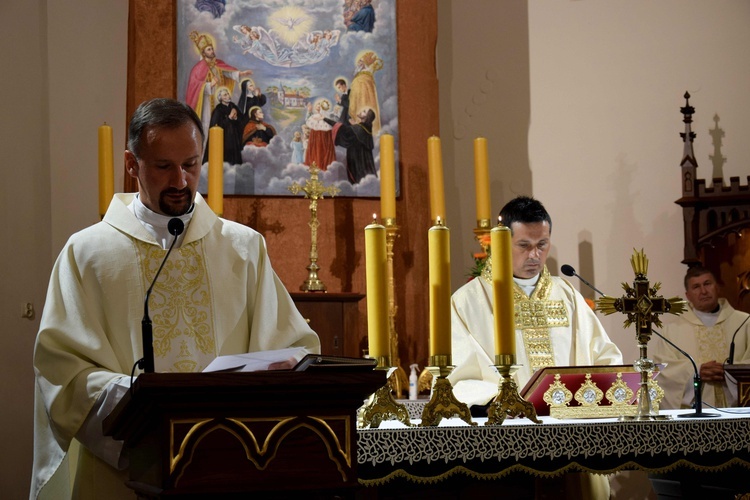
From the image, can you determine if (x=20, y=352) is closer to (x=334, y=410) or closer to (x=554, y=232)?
(x=554, y=232)

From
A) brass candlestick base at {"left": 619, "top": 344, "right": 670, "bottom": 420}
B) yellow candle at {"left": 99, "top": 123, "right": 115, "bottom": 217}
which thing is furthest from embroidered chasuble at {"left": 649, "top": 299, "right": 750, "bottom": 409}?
yellow candle at {"left": 99, "top": 123, "right": 115, "bottom": 217}

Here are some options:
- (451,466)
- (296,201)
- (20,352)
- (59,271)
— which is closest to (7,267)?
(20,352)

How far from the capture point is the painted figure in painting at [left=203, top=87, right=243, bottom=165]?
6496 millimetres

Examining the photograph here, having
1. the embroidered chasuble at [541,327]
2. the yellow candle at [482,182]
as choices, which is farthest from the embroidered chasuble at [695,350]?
the embroidered chasuble at [541,327]

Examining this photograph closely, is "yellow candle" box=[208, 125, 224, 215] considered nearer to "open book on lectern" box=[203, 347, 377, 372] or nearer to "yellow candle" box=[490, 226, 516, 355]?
"yellow candle" box=[490, 226, 516, 355]

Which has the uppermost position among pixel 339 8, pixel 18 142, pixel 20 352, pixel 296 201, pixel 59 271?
pixel 339 8

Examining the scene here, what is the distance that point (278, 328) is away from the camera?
3246 mm

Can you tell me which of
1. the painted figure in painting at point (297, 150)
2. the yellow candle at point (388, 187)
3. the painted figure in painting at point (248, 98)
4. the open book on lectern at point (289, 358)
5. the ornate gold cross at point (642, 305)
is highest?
the painted figure in painting at point (248, 98)

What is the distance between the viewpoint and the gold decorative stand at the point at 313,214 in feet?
19.6

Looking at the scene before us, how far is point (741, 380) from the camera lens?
15.3 ft

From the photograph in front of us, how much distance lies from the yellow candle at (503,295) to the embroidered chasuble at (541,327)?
4.16 feet

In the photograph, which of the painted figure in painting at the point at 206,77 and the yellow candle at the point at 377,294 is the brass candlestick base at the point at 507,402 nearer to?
the yellow candle at the point at 377,294

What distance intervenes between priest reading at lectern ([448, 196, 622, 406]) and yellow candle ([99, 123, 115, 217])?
194 cm

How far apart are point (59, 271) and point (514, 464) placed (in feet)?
5.33
